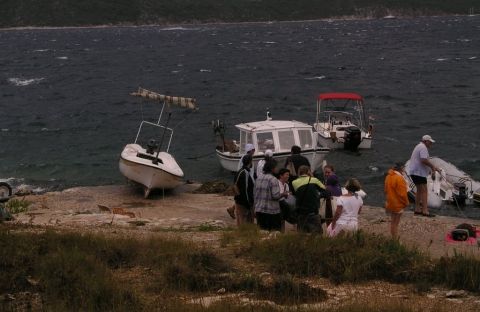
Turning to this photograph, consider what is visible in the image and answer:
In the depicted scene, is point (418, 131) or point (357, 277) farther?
point (418, 131)

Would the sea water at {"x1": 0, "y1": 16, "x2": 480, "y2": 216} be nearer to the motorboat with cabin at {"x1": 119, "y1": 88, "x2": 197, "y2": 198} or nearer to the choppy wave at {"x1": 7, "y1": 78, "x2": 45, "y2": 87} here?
the choppy wave at {"x1": 7, "y1": 78, "x2": 45, "y2": 87}

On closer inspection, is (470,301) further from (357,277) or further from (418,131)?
(418,131)

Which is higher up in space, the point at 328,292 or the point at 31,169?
the point at 328,292

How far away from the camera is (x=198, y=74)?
6881 cm

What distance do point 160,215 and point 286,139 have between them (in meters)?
7.10

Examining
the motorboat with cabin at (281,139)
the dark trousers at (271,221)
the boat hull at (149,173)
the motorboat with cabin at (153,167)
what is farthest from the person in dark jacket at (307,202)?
the motorboat with cabin at (281,139)

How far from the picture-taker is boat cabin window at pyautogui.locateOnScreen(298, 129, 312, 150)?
24766mm

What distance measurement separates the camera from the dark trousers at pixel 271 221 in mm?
12352

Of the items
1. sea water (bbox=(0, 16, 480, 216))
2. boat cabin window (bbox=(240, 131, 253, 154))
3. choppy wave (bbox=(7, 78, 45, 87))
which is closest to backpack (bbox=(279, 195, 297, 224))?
sea water (bbox=(0, 16, 480, 216))

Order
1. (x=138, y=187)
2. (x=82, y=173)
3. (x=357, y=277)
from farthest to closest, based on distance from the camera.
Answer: (x=82, y=173)
(x=138, y=187)
(x=357, y=277)

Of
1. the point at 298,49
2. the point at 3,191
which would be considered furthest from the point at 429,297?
the point at 298,49

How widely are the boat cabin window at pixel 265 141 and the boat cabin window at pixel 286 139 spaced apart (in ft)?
1.08

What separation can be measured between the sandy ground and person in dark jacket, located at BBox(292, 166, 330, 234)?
161 centimetres

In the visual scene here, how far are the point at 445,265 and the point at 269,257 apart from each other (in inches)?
101
